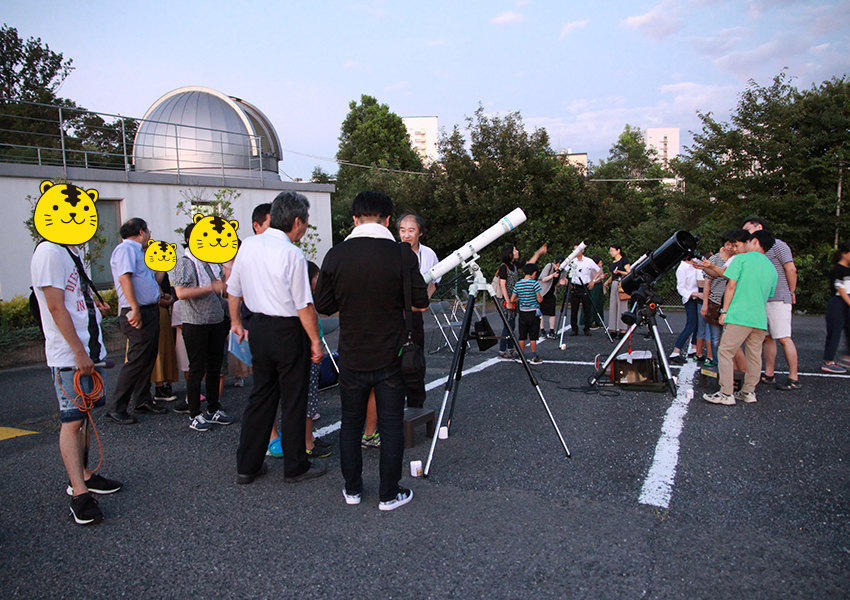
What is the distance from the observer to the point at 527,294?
790 cm

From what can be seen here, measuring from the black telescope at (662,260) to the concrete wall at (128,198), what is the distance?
11.0 meters

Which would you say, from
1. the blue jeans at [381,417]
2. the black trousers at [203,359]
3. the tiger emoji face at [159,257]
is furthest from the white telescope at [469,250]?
the tiger emoji face at [159,257]

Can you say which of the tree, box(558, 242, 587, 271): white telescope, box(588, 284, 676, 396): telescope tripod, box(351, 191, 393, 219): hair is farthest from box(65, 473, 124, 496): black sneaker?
the tree

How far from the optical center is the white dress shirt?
11.7 feet

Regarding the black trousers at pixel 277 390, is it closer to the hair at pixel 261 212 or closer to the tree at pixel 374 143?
the hair at pixel 261 212

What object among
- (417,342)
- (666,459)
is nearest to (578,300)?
(666,459)

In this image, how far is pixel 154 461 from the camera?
4.33 metres

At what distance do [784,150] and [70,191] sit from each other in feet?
54.4

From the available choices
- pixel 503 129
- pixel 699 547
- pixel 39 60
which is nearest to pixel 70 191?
pixel 699 547

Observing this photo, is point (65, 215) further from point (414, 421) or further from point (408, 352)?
point (414, 421)

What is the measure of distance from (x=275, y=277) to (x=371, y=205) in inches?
32.0

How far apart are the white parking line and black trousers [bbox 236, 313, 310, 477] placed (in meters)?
2.37

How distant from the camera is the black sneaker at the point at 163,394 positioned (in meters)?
6.07

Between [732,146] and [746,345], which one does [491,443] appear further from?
[732,146]
